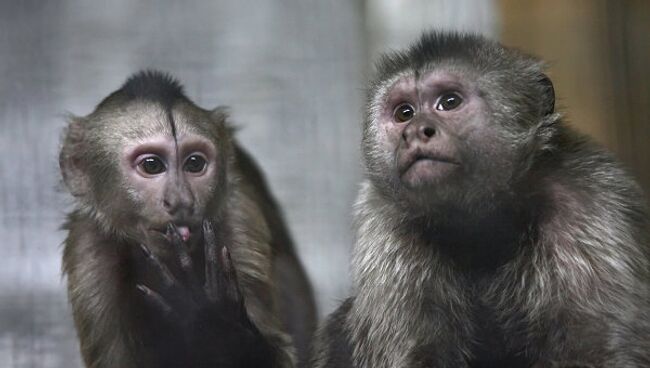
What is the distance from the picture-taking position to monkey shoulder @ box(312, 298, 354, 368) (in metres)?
3.00

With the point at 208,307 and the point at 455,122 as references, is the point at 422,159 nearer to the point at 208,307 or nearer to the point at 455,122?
the point at 455,122

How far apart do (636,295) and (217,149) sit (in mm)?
1400

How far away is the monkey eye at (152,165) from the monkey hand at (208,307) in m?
0.27

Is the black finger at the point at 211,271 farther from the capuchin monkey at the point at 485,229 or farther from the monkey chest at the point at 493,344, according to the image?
the monkey chest at the point at 493,344

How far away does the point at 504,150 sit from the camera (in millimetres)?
2828

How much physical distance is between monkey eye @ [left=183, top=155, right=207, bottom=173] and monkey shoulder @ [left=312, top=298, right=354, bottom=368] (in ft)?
1.96

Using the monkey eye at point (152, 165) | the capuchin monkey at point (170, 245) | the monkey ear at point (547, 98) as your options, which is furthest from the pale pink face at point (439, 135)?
the monkey eye at point (152, 165)

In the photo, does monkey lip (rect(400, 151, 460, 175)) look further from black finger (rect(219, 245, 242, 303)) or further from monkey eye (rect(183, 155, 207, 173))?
monkey eye (rect(183, 155, 207, 173))

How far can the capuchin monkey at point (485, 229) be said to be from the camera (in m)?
2.65

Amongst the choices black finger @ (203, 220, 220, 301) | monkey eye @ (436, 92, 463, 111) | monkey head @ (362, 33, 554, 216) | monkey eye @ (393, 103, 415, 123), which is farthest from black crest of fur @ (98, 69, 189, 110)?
monkey eye @ (436, 92, 463, 111)

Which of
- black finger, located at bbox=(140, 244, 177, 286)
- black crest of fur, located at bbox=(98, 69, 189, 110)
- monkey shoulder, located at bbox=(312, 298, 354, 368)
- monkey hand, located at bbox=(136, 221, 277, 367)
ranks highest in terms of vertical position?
black crest of fur, located at bbox=(98, 69, 189, 110)

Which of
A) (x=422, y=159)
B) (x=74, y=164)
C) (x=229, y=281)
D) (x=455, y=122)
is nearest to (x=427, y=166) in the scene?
(x=422, y=159)

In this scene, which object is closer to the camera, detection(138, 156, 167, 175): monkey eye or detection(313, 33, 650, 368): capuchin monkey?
detection(313, 33, 650, 368): capuchin monkey

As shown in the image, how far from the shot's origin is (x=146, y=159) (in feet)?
10.7
